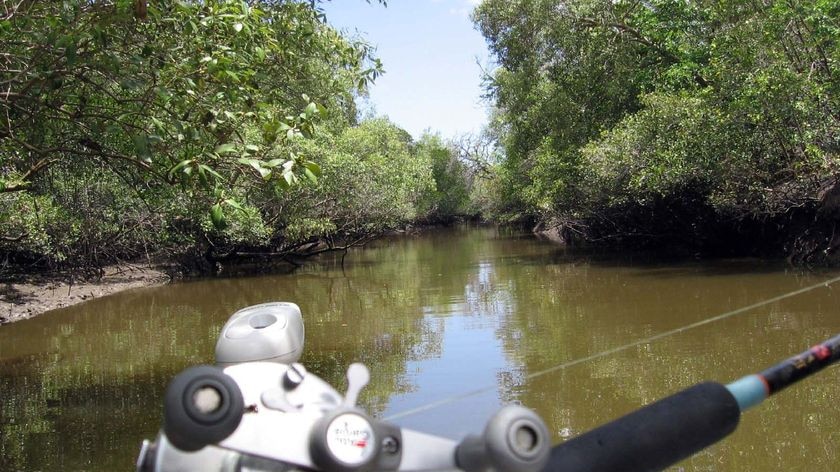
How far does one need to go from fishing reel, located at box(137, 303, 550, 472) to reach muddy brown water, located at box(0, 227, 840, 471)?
1030 millimetres

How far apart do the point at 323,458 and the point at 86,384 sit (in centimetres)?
827

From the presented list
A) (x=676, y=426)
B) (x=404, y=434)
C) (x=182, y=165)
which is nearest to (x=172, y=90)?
(x=182, y=165)

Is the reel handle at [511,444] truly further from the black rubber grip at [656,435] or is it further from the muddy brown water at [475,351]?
the muddy brown water at [475,351]

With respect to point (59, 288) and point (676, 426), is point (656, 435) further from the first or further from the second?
point (59, 288)

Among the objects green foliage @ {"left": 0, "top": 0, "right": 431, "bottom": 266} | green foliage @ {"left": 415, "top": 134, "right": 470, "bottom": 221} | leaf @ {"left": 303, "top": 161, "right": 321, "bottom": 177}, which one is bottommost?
leaf @ {"left": 303, "top": 161, "right": 321, "bottom": 177}

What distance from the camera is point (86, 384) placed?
8445mm

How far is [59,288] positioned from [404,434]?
17922 millimetres

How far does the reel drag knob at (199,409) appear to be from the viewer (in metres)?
1.02

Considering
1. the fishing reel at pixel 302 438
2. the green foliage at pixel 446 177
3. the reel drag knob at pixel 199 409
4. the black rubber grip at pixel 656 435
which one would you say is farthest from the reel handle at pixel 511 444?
the green foliage at pixel 446 177

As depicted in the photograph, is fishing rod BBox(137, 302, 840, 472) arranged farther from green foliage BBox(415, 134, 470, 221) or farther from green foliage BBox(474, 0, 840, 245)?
green foliage BBox(415, 134, 470, 221)

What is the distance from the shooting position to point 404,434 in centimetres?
110

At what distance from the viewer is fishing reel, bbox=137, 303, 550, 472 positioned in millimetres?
956

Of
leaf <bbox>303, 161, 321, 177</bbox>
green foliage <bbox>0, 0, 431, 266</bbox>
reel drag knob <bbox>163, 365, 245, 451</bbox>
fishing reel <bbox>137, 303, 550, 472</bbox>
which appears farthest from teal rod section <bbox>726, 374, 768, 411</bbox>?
leaf <bbox>303, 161, 321, 177</bbox>

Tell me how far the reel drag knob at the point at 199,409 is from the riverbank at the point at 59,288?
47.1 ft
